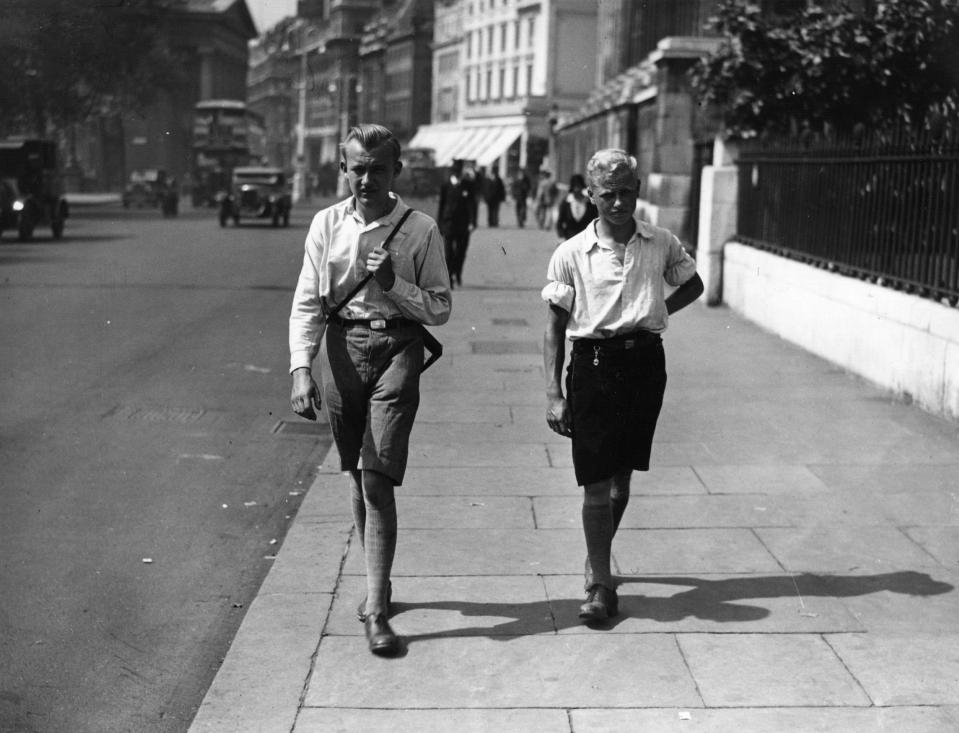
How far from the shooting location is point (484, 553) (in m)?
6.05

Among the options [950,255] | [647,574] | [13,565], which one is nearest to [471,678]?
[647,574]

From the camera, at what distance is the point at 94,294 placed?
18.8 m

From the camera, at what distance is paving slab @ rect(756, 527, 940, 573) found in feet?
19.3

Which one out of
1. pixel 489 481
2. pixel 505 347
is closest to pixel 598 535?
pixel 489 481

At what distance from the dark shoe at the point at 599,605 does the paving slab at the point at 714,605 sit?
33 mm

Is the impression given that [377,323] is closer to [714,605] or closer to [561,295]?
[561,295]

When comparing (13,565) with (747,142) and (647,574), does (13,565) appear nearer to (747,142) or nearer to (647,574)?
(647,574)

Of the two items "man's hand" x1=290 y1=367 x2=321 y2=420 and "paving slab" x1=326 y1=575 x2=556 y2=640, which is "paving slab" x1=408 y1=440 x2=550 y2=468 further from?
"man's hand" x1=290 y1=367 x2=321 y2=420

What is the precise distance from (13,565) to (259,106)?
395ft

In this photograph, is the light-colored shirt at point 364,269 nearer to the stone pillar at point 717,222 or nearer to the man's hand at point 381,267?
the man's hand at point 381,267

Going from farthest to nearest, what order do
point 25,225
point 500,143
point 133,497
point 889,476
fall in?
1. point 500,143
2. point 25,225
3. point 889,476
4. point 133,497

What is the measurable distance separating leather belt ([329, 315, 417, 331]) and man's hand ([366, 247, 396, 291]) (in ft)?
0.43

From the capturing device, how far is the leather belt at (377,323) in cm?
486

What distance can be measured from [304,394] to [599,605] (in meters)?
1.22
